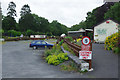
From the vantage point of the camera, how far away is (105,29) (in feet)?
97.6

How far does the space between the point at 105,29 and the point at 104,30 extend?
0.27 metres

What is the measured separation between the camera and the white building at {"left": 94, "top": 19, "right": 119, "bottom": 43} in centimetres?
2935

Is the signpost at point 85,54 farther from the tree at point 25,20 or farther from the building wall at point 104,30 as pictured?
the tree at point 25,20

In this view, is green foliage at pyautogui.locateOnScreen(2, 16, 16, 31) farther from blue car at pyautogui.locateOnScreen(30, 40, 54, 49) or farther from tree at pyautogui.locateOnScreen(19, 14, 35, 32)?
blue car at pyautogui.locateOnScreen(30, 40, 54, 49)

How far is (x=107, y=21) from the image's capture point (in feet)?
97.4

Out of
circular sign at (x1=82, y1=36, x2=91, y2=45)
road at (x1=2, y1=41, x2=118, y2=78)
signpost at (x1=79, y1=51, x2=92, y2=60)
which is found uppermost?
circular sign at (x1=82, y1=36, x2=91, y2=45)

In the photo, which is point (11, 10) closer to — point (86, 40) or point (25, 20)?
point (25, 20)

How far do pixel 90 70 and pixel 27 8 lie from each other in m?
94.7

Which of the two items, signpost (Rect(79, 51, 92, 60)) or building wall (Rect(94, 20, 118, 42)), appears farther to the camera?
building wall (Rect(94, 20, 118, 42))

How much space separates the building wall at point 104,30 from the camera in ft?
96.3

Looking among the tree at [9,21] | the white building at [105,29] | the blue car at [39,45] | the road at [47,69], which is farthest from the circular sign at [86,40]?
the tree at [9,21]

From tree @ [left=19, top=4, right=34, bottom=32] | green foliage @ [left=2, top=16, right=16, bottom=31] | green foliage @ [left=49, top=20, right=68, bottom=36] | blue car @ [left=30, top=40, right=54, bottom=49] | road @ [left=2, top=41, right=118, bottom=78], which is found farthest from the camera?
green foliage @ [left=49, top=20, right=68, bottom=36]

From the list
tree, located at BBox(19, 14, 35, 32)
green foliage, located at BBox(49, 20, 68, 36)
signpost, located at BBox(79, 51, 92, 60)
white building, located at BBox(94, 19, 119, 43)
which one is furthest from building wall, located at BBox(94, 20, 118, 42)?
green foliage, located at BBox(49, 20, 68, 36)

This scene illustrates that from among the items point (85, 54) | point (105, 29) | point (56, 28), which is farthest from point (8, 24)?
point (85, 54)
